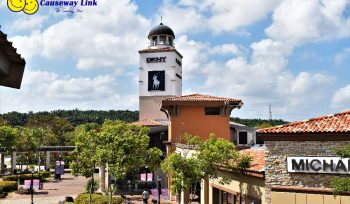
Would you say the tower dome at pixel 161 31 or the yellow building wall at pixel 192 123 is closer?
the yellow building wall at pixel 192 123

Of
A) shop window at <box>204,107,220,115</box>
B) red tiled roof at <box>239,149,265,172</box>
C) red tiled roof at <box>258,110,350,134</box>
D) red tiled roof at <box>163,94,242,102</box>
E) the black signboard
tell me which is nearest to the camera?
red tiled roof at <box>258,110,350,134</box>

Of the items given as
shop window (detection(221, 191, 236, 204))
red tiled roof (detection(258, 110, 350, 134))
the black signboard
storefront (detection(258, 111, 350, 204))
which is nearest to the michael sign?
storefront (detection(258, 111, 350, 204))

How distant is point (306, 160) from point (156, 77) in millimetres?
53475

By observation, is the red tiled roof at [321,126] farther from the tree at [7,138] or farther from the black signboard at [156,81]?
the black signboard at [156,81]

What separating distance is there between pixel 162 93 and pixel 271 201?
171ft

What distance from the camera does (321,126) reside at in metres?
19.0

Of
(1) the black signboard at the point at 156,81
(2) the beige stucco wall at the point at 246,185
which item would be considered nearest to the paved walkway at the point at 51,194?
(2) the beige stucco wall at the point at 246,185

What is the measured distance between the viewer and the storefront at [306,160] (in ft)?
59.9

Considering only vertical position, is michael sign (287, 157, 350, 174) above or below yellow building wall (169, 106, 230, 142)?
below

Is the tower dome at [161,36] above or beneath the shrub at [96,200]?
above

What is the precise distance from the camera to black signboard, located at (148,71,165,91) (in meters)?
70.9

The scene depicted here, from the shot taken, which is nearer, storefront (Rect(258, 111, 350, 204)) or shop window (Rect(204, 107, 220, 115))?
storefront (Rect(258, 111, 350, 204))

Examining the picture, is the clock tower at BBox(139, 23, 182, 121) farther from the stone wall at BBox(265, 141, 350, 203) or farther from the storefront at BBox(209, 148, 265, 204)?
the stone wall at BBox(265, 141, 350, 203)

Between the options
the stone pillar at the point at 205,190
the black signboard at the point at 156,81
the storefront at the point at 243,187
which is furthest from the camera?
the black signboard at the point at 156,81
